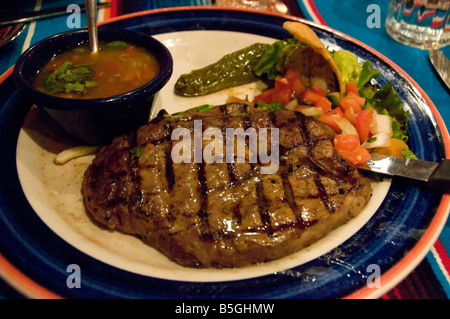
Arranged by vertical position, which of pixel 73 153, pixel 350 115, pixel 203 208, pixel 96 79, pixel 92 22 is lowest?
pixel 73 153

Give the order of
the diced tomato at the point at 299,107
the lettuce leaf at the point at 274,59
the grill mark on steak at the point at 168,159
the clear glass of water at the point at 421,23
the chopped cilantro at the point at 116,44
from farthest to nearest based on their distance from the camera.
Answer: the clear glass of water at the point at 421,23
the lettuce leaf at the point at 274,59
the diced tomato at the point at 299,107
the chopped cilantro at the point at 116,44
the grill mark on steak at the point at 168,159

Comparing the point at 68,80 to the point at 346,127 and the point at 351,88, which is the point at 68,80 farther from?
the point at 351,88

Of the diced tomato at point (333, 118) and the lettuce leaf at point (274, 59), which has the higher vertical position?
the lettuce leaf at point (274, 59)

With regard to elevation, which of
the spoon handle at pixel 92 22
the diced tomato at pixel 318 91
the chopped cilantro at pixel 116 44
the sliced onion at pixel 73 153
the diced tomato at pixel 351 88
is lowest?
the sliced onion at pixel 73 153

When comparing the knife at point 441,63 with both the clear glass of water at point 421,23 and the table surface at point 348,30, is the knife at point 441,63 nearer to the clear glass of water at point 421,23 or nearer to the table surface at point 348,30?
the table surface at point 348,30

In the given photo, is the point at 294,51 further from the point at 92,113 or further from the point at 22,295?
the point at 22,295

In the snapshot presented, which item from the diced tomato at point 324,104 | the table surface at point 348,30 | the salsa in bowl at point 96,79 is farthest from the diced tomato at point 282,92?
the table surface at point 348,30

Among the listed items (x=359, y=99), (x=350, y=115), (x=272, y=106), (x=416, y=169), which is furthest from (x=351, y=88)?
(x=416, y=169)
